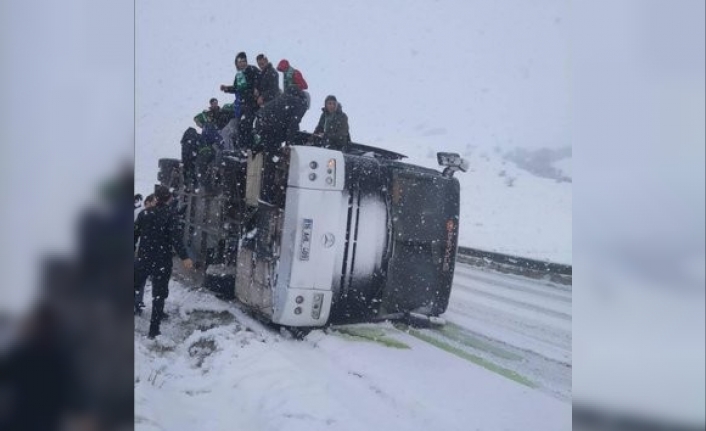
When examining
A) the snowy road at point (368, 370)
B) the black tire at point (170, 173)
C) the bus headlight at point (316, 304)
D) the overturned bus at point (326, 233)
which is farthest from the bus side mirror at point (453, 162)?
the black tire at point (170, 173)

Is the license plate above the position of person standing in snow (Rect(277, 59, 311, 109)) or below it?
below

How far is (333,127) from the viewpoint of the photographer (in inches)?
82.6

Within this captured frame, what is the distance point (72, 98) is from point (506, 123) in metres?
1.57

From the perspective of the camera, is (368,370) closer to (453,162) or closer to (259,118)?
(453,162)

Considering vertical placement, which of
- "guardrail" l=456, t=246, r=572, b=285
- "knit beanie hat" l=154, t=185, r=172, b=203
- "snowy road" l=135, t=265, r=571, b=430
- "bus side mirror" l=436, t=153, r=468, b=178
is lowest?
"snowy road" l=135, t=265, r=571, b=430

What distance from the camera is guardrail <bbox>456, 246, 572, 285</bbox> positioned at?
2.02 metres

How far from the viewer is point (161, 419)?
205 centimetres

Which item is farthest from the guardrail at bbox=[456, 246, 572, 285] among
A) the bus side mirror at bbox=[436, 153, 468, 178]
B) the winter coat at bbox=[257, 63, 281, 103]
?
the winter coat at bbox=[257, 63, 281, 103]

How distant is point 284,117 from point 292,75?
161 mm

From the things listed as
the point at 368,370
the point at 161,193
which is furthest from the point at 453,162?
the point at 161,193

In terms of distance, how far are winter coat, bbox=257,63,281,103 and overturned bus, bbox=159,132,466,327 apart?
0.77 ft

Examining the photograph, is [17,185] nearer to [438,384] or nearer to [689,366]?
[438,384]

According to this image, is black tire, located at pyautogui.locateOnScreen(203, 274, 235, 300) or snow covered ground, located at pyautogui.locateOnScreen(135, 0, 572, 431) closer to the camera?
snow covered ground, located at pyautogui.locateOnScreen(135, 0, 572, 431)

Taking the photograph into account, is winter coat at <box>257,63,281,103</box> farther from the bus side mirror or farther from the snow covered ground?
the bus side mirror
